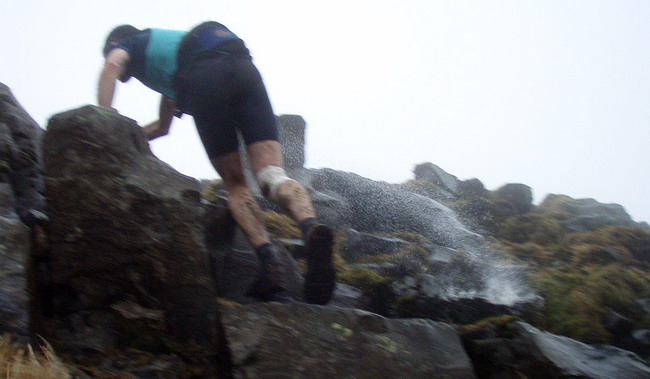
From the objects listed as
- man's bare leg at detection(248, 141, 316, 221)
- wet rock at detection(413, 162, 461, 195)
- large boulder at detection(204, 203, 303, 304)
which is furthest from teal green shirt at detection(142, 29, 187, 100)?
wet rock at detection(413, 162, 461, 195)

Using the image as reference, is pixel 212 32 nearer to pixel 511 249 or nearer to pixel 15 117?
pixel 15 117

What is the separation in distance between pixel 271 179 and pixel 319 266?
808 mm

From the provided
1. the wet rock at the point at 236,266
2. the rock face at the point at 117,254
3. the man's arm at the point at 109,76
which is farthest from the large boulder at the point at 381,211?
the rock face at the point at 117,254

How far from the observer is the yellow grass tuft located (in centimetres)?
251

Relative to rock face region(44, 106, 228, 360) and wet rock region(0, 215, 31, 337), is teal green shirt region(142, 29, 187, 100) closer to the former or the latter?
rock face region(44, 106, 228, 360)

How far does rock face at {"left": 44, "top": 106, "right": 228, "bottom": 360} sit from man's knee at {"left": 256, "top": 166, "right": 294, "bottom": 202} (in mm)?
734

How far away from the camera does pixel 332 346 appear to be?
11.7 feet

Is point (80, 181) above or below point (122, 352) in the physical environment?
above

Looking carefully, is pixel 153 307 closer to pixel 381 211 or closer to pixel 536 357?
pixel 536 357

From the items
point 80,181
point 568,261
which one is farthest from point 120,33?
point 568,261

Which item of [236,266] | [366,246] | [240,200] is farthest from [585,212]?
[240,200]

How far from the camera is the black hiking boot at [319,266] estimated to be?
386 cm

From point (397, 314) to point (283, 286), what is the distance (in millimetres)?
1462

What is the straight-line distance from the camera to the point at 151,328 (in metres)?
3.43
